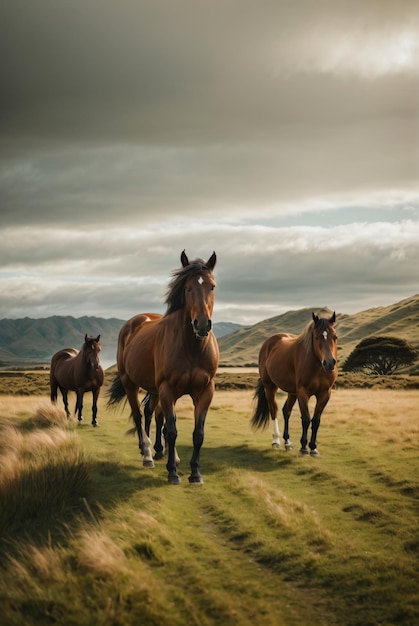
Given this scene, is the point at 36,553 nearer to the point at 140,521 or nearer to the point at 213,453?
the point at 140,521

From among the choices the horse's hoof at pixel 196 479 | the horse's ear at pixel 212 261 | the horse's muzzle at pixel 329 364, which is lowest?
the horse's hoof at pixel 196 479

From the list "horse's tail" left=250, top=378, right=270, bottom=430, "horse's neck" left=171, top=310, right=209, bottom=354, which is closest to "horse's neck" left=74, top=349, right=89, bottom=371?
"horse's tail" left=250, top=378, right=270, bottom=430

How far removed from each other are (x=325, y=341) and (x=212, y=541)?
7.22 m

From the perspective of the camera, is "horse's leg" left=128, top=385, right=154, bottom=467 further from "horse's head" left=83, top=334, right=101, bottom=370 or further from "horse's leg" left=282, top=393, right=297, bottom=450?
"horse's head" left=83, top=334, right=101, bottom=370

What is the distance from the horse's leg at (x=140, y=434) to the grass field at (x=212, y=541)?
11.0 inches

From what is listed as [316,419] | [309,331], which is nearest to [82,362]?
[309,331]

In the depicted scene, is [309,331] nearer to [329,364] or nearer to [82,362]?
[329,364]

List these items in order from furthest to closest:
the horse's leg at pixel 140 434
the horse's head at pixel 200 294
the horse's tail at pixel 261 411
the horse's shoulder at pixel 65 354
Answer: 1. the horse's shoulder at pixel 65 354
2. the horse's tail at pixel 261 411
3. the horse's leg at pixel 140 434
4. the horse's head at pixel 200 294

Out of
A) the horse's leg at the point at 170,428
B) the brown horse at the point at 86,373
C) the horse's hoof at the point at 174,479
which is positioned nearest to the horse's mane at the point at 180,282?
the horse's leg at the point at 170,428

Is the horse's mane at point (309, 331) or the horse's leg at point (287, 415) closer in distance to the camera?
the horse's mane at point (309, 331)

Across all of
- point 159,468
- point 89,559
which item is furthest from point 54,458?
point 89,559

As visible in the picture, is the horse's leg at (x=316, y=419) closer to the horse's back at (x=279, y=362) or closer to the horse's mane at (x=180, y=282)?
the horse's back at (x=279, y=362)

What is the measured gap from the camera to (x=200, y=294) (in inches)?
398

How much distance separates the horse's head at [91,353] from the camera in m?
21.7
